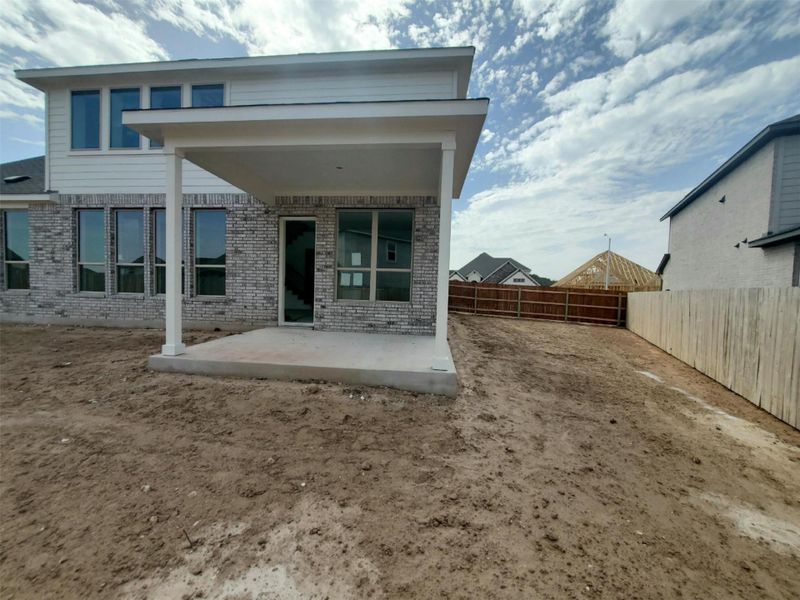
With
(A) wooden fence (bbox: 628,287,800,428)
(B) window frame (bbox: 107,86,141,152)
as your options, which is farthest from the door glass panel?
(A) wooden fence (bbox: 628,287,800,428)

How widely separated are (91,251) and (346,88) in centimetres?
734

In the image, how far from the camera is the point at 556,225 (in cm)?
2205

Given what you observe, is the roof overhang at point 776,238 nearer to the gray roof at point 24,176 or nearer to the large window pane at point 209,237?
the large window pane at point 209,237

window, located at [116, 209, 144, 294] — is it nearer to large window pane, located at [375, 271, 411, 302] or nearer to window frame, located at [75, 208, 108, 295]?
window frame, located at [75, 208, 108, 295]

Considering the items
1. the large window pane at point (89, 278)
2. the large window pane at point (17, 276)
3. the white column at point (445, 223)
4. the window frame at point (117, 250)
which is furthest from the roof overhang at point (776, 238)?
the large window pane at point (17, 276)

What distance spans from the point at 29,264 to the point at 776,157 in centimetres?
1930

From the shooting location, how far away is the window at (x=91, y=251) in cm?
813

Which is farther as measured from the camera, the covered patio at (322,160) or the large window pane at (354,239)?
the large window pane at (354,239)

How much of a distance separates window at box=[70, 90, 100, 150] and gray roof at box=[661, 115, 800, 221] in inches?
669

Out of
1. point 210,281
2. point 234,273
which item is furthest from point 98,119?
point 234,273

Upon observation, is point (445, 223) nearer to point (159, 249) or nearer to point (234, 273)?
point (234, 273)

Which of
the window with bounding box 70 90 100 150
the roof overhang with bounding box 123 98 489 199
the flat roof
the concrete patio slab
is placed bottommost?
the concrete patio slab

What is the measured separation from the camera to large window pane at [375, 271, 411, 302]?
23.3 ft

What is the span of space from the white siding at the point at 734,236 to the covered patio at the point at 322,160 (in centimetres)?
929
